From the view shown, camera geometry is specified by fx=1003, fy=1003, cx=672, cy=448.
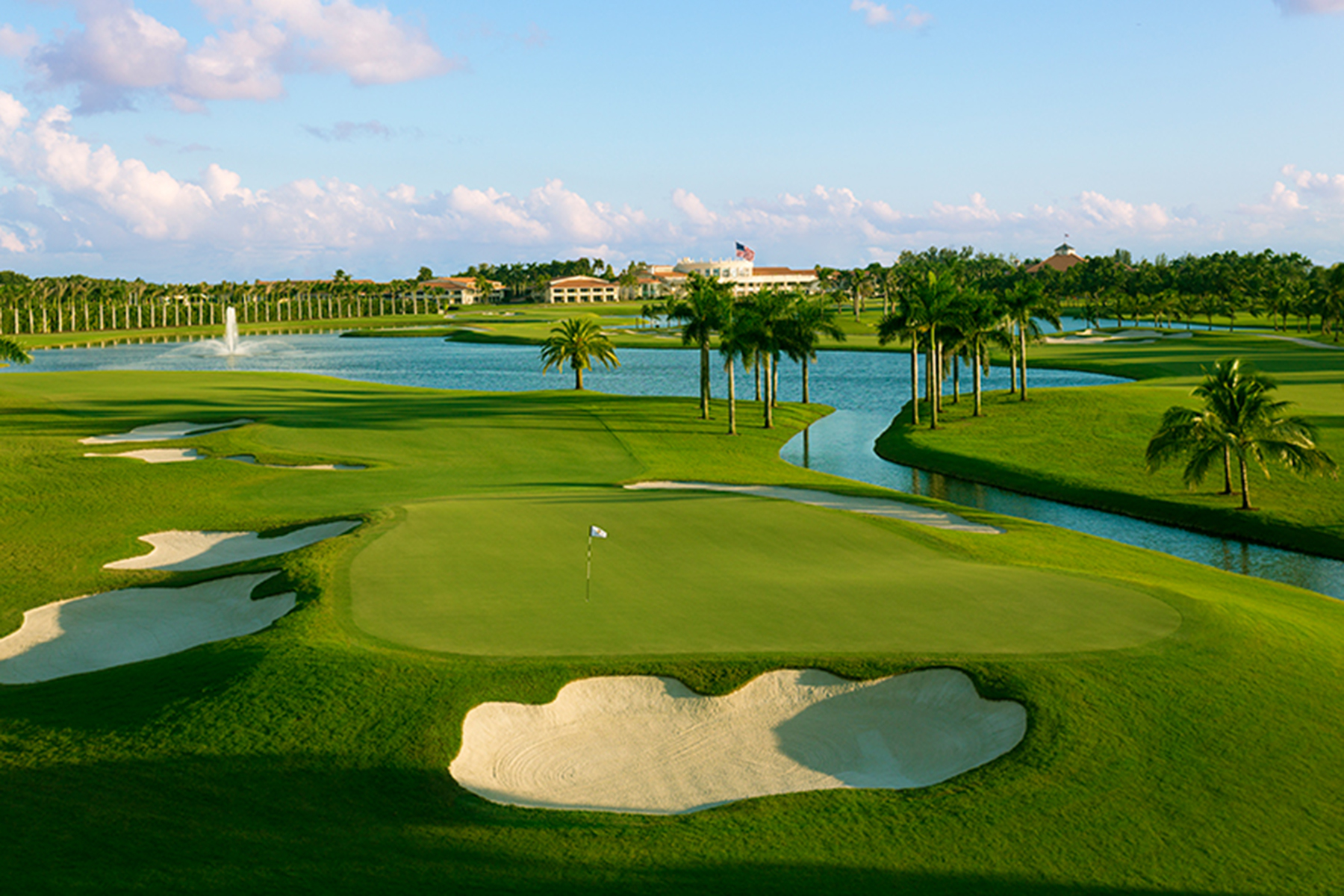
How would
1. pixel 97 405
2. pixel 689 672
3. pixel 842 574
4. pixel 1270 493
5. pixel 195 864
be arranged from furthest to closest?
pixel 97 405, pixel 1270 493, pixel 842 574, pixel 689 672, pixel 195 864

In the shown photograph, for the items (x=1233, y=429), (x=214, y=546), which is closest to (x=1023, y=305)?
(x=1233, y=429)

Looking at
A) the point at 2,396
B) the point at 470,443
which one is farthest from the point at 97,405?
the point at 470,443

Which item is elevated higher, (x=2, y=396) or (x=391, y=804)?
(x=2, y=396)

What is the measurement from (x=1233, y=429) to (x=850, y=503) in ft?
46.2

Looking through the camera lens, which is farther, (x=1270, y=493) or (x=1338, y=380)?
(x=1338, y=380)

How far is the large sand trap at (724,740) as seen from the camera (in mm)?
13156

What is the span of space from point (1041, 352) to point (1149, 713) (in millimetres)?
101656

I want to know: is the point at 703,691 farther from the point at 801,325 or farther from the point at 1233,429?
the point at 801,325

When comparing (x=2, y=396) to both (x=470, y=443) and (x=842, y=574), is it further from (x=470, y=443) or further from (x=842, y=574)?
(x=842, y=574)

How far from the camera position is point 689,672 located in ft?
50.8

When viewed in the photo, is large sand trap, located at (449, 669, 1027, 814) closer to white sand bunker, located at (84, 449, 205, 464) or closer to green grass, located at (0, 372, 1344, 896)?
green grass, located at (0, 372, 1344, 896)

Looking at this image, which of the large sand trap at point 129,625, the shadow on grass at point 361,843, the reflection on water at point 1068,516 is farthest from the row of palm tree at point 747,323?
the shadow on grass at point 361,843

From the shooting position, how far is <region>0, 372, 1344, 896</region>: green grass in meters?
10.6

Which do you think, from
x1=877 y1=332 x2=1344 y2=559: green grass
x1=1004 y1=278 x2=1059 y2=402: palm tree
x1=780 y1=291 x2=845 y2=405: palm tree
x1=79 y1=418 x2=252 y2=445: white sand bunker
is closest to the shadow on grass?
x1=877 y1=332 x2=1344 y2=559: green grass
